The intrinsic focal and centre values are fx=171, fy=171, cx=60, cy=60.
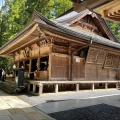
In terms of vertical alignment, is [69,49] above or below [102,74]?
above

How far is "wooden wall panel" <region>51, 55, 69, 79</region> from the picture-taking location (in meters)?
11.6

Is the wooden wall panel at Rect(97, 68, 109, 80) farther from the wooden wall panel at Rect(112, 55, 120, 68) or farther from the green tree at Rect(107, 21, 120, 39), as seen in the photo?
the green tree at Rect(107, 21, 120, 39)

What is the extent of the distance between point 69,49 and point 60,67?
154cm

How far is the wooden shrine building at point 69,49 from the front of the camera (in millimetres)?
10583

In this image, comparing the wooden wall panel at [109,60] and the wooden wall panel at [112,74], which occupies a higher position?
the wooden wall panel at [109,60]

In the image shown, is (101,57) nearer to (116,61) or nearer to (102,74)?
(102,74)

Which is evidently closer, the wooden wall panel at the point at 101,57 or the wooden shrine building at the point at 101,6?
the wooden shrine building at the point at 101,6

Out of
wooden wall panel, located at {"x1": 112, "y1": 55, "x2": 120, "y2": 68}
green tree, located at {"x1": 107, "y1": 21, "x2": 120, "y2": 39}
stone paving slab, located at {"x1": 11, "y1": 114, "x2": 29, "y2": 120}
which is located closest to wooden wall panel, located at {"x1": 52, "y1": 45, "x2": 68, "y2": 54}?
wooden wall panel, located at {"x1": 112, "y1": 55, "x2": 120, "y2": 68}

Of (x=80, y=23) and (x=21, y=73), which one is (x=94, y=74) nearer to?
(x=80, y=23)

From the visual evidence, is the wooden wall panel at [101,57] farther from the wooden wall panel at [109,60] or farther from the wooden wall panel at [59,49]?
the wooden wall panel at [59,49]

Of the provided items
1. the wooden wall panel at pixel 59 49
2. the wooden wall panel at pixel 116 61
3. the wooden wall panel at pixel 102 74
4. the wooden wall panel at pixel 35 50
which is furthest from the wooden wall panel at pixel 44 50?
the wooden wall panel at pixel 116 61

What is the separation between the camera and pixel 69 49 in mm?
12539

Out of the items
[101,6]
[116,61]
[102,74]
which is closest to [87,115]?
[101,6]

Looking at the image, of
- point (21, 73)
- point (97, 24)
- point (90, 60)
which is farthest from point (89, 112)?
point (97, 24)
